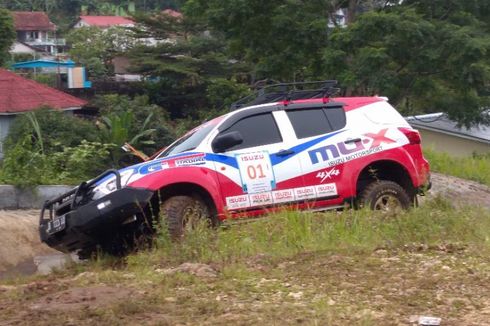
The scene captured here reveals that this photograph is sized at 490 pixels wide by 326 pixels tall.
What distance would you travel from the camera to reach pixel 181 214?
353 inches

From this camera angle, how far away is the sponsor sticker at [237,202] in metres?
9.44

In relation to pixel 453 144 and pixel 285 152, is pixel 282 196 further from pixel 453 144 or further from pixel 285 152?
pixel 453 144

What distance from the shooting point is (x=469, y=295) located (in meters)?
5.99

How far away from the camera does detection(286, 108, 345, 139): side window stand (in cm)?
1025

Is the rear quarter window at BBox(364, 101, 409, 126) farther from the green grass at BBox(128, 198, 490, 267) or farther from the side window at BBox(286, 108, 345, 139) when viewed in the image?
the green grass at BBox(128, 198, 490, 267)

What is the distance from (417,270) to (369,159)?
3.69 m

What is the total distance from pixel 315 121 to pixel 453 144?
25.0 metres

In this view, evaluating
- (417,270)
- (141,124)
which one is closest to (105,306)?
(417,270)

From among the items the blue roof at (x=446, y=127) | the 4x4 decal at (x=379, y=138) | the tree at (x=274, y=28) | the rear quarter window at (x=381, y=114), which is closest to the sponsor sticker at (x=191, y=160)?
the 4x4 decal at (x=379, y=138)

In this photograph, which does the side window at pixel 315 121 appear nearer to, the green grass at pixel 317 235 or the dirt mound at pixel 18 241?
the green grass at pixel 317 235

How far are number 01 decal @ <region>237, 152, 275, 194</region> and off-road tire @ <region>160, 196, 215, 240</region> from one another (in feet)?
2.19

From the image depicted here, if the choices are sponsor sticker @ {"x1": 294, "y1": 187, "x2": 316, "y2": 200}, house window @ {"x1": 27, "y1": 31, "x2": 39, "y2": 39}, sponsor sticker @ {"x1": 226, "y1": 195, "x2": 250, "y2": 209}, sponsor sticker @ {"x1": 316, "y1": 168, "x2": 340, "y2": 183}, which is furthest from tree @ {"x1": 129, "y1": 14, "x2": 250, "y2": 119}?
house window @ {"x1": 27, "y1": 31, "x2": 39, "y2": 39}

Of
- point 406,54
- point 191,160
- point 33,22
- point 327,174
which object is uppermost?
point 33,22

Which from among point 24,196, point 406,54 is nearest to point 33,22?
point 406,54
